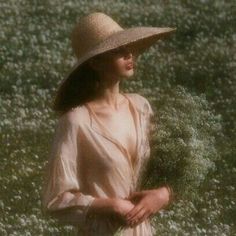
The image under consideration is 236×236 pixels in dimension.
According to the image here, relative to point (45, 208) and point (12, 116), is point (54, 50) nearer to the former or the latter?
point (12, 116)

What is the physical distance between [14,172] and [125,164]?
302 inches

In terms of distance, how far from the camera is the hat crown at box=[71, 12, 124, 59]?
287 inches

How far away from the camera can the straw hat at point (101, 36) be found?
23.6 ft

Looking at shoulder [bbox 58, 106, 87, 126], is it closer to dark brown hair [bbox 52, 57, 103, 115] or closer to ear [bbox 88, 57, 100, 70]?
dark brown hair [bbox 52, 57, 103, 115]

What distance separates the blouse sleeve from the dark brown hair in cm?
14

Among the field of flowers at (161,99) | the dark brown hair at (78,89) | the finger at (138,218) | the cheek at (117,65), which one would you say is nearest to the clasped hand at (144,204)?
the finger at (138,218)

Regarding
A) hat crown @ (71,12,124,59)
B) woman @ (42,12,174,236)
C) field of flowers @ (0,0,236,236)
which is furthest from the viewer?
field of flowers @ (0,0,236,236)

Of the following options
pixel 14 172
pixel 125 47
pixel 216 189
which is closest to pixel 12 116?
pixel 14 172

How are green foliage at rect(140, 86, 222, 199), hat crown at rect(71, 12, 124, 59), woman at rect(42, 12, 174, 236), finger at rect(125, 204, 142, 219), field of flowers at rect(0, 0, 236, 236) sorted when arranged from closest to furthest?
1. finger at rect(125, 204, 142, 219)
2. woman at rect(42, 12, 174, 236)
3. hat crown at rect(71, 12, 124, 59)
4. green foliage at rect(140, 86, 222, 199)
5. field of flowers at rect(0, 0, 236, 236)

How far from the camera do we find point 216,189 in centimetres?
1431

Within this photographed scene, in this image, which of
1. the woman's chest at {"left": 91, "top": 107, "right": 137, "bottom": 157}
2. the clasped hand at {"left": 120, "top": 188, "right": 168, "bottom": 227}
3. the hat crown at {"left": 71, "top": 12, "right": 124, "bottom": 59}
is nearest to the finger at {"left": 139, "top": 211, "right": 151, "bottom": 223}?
the clasped hand at {"left": 120, "top": 188, "right": 168, "bottom": 227}

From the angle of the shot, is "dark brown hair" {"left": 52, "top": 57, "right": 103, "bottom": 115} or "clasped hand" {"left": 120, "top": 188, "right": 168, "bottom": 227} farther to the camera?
"dark brown hair" {"left": 52, "top": 57, "right": 103, "bottom": 115}

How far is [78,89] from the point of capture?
7387 millimetres

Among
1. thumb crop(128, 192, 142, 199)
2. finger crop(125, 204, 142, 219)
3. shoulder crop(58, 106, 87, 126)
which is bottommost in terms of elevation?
finger crop(125, 204, 142, 219)
